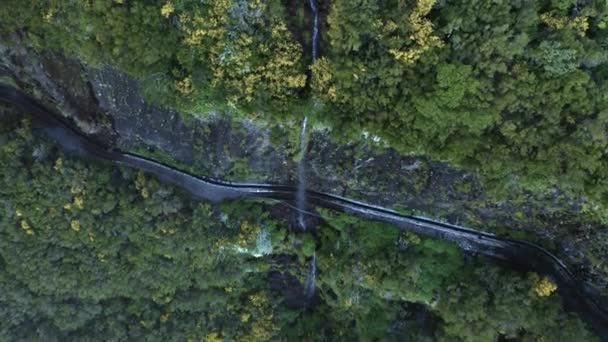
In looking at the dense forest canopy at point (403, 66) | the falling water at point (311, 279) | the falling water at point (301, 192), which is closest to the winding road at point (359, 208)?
the falling water at point (301, 192)

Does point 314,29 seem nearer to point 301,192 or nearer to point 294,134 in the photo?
point 294,134

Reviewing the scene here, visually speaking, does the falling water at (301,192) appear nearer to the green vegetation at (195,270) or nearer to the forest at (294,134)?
the forest at (294,134)

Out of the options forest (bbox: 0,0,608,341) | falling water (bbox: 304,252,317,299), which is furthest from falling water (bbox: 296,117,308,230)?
falling water (bbox: 304,252,317,299)

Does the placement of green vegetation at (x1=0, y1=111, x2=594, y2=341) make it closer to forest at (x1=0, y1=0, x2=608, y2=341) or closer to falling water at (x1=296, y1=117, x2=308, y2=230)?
forest at (x1=0, y1=0, x2=608, y2=341)

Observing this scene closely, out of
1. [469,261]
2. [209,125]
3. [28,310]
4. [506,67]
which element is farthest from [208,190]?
[506,67]

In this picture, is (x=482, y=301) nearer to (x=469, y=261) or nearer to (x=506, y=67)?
(x=469, y=261)
